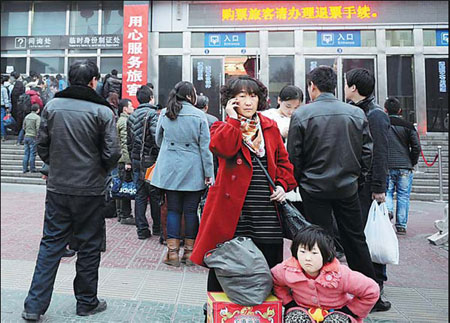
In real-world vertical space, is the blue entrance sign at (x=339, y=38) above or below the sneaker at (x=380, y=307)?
above

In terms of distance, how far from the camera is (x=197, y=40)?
1460 cm

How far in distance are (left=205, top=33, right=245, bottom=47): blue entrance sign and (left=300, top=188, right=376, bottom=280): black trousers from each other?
1230cm

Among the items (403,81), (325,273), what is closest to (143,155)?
(325,273)

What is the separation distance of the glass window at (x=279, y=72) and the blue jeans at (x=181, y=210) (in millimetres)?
10513

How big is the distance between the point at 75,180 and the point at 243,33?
12.6 metres

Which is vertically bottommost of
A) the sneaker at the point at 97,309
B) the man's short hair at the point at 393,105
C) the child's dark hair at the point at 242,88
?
the sneaker at the point at 97,309

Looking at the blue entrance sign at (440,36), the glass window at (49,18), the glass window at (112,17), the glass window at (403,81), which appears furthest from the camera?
the glass window at (49,18)

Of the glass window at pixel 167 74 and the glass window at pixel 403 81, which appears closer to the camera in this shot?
the glass window at pixel 403 81

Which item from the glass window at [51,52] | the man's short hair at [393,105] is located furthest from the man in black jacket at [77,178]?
the glass window at [51,52]

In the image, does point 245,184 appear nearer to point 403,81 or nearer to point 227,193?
point 227,193

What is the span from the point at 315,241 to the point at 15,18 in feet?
60.8

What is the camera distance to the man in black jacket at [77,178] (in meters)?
3.03

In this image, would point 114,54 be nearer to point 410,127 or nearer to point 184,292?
point 410,127

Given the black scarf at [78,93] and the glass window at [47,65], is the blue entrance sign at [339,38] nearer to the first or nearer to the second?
the glass window at [47,65]
